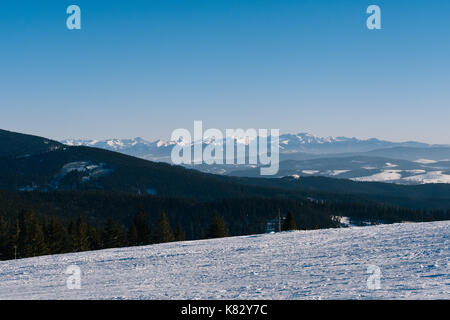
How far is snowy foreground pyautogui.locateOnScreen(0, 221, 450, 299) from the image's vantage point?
48.0 ft

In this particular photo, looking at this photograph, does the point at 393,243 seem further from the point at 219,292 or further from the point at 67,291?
the point at 67,291

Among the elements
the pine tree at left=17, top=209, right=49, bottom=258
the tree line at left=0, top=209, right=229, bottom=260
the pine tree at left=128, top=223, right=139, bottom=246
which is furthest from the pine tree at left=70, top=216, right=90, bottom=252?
the pine tree at left=128, top=223, right=139, bottom=246

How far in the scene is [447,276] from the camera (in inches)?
608

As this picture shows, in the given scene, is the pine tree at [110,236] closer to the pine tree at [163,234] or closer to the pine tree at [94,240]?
the pine tree at [94,240]

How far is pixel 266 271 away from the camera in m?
19.5

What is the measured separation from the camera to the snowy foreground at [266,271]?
1462 cm

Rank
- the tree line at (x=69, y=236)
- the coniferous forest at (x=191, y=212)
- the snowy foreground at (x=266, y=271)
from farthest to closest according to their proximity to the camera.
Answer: the coniferous forest at (x=191, y=212)
the tree line at (x=69, y=236)
the snowy foreground at (x=266, y=271)

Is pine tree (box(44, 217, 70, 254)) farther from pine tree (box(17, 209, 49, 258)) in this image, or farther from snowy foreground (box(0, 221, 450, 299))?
snowy foreground (box(0, 221, 450, 299))

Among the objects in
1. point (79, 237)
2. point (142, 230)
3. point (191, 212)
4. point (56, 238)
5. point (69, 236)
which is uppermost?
point (79, 237)

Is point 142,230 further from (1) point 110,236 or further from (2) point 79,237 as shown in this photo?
(2) point 79,237

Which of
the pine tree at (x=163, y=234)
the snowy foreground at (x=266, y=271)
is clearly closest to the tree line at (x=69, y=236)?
the pine tree at (x=163, y=234)

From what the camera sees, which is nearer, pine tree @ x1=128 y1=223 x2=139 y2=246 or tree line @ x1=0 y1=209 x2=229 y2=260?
tree line @ x1=0 y1=209 x2=229 y2=260

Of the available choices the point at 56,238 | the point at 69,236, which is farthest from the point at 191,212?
the point at 69,236

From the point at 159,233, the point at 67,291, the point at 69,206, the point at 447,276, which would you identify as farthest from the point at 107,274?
the point at 69,206
